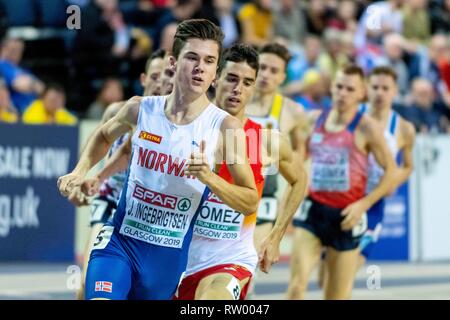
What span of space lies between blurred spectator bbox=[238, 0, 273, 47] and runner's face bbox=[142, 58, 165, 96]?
9.67m

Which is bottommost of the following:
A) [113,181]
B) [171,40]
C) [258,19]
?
[113,181]

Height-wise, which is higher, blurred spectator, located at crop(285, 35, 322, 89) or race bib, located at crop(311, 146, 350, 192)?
blurred spectator, located at crop(285, 35, 322, 89)

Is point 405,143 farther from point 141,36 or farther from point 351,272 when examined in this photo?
point 141,36

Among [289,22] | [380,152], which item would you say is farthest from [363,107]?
[289,22]

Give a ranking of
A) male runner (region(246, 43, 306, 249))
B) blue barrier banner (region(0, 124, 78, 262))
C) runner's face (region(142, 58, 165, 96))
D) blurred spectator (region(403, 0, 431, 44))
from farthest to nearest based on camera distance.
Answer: blurred spectator (region(403, 0, 431, 44)) → blue barrier banner (region(0, 124, 78, 262)) → male runner (region(246, 43, 306, 249)) → runner's face (region(142, 58, 165, 96))

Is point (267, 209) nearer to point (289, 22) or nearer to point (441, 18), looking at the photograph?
point (289, 22)

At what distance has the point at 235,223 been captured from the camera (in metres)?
7.65

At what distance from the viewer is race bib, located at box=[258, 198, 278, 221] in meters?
9.90

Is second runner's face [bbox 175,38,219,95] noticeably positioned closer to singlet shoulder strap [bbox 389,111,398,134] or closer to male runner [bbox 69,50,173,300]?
male runner [bbox 69,50,173,300]

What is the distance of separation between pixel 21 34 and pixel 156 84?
8.30 meters

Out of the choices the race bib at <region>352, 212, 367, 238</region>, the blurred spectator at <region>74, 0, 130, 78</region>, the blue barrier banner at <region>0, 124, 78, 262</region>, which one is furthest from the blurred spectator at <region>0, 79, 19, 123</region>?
the race bib at <region>352, 212, 367, 238</region>

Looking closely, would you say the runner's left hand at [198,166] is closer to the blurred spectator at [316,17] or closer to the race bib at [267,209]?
the race bib at [267,209]

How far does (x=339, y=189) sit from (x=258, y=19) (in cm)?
937
